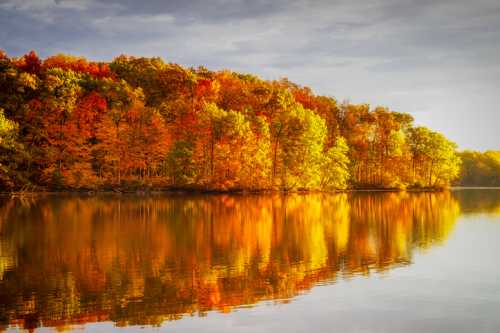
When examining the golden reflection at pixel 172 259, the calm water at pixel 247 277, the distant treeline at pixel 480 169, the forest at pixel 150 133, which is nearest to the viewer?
the calm water at pixel 247 277

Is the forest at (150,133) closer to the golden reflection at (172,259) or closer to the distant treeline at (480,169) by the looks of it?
the golden reflection at (172,259)

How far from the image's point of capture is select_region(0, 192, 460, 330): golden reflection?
12570 millimetres

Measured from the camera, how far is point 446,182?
89.1 meters

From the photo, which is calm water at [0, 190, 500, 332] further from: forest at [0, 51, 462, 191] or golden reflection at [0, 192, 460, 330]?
forest at [0, 51, 462, 191]

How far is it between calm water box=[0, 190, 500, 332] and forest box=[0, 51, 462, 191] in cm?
3157

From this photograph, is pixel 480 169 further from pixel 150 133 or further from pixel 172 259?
pixel 172 259

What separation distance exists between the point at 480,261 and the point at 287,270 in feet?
22.7

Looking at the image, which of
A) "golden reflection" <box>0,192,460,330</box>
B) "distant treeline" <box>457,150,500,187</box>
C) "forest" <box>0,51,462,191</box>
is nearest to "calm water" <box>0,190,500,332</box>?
"golden reflection" <box>0,192,460,330</box>

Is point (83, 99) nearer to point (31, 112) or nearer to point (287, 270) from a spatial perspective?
point (31, 112)

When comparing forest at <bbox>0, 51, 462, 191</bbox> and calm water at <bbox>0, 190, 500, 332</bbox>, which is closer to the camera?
calm water at <bbox>0, 190, 500, 332</bbox>

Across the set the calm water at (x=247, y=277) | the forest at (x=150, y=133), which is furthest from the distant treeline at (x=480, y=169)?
the calm water at (x=247, y=277)

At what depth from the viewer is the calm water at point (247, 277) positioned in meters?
11.4

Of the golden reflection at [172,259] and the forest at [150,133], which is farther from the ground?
the forest at [150,133]

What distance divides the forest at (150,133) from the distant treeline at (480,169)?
67.0m
